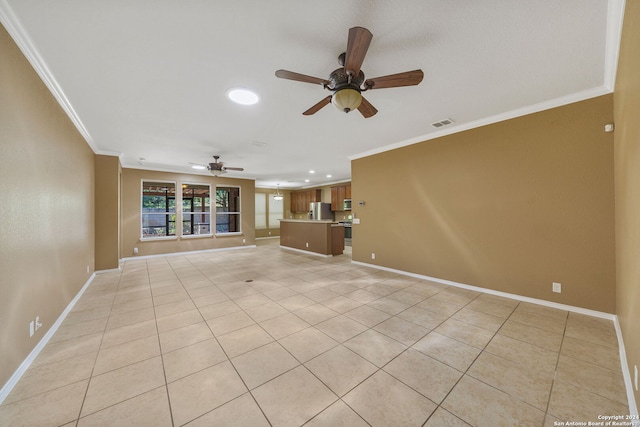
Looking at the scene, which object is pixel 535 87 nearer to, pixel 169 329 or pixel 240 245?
pixel 169 329

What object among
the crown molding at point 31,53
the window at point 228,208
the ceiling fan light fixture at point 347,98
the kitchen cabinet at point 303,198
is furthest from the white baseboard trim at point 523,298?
the kitchen cabinet at point 303,198

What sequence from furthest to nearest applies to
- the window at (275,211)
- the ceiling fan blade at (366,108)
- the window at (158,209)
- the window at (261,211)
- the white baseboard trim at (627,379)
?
the window at (275,211) < the window at (261,211) < the window at (158,209) < the ceiling fan blade at (366,108) < the white baseboard trim at (627,379)

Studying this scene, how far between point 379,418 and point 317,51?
2767 millimetres

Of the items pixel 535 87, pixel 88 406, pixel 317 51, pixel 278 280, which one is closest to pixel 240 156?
pixel 278 280

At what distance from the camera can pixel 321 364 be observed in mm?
1866

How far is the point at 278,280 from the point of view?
4.25 metres

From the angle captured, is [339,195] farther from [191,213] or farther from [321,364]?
[321,364]

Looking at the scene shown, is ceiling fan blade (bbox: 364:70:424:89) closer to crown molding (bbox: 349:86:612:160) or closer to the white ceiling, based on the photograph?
the white ceiling

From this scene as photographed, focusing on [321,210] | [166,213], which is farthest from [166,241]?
[321,210]

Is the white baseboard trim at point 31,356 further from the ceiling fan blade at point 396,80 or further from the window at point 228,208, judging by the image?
the window at point 228,208

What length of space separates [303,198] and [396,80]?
9.52m

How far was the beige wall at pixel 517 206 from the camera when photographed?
259 centimetres

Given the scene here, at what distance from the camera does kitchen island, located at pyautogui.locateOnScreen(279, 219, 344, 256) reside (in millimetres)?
6519

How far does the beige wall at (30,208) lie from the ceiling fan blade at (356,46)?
2.51m
